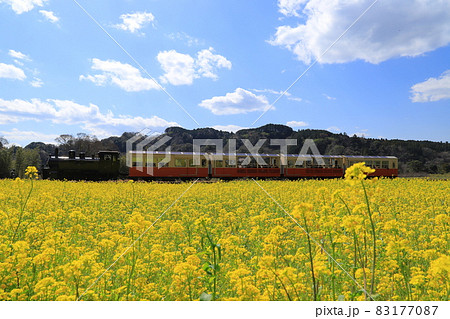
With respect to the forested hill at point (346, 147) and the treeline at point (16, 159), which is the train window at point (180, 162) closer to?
the forested hill at point (346, 147)

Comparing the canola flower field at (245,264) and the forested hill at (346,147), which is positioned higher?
the forested hill at (346,147)

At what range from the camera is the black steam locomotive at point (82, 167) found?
66.0 feet

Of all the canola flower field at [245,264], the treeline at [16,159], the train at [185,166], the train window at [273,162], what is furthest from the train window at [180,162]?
the canola flower field at [245,264]

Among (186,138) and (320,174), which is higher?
(186,138)

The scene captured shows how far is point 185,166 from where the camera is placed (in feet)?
67.8

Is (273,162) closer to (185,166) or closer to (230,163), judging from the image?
(230,163)

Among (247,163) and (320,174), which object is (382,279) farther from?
(320,174)

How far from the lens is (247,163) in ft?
72.6

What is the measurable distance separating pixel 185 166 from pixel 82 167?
6946mm

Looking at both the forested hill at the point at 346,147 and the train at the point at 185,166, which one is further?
the train at the point at 185,166

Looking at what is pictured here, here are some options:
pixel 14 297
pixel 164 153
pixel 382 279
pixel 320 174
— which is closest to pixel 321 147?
pixel 320 174

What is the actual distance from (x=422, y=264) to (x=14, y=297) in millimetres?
4490

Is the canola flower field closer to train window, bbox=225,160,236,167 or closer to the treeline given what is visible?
the treeline

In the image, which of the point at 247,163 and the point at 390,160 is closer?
the point at 247,163
